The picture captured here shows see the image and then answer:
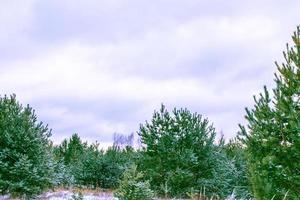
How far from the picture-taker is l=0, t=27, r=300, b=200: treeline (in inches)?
398

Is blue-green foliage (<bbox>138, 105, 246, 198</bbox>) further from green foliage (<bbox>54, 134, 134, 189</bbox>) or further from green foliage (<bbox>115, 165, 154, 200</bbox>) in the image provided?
green foliage (<bbox>115, 165, 154, 200</bbox>)

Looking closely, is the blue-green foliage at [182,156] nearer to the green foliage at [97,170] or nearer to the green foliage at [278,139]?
the green foliage at [97,170]

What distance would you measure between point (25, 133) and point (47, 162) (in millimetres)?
1504

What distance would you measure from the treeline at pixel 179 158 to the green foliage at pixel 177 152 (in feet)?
0.15

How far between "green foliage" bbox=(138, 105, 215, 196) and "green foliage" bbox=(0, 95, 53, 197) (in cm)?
504

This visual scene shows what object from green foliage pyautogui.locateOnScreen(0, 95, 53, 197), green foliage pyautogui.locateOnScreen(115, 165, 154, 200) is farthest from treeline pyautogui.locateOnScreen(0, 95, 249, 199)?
green foliage pyautogui.locateOnScreen(115, 165, 154, 200)

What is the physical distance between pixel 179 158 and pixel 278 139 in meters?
12.4

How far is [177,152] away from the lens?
2275cm

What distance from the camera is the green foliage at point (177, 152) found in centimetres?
2239

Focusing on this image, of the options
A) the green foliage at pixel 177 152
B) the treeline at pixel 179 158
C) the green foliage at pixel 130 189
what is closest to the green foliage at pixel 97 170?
the treeline at pixel 179 158

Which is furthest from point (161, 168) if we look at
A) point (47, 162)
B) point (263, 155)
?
point (263, 155)

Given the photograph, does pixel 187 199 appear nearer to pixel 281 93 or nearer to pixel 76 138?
pixel 281 93

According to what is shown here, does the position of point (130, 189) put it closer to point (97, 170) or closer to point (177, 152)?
point (177, 152)

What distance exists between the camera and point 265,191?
9.52 meters
